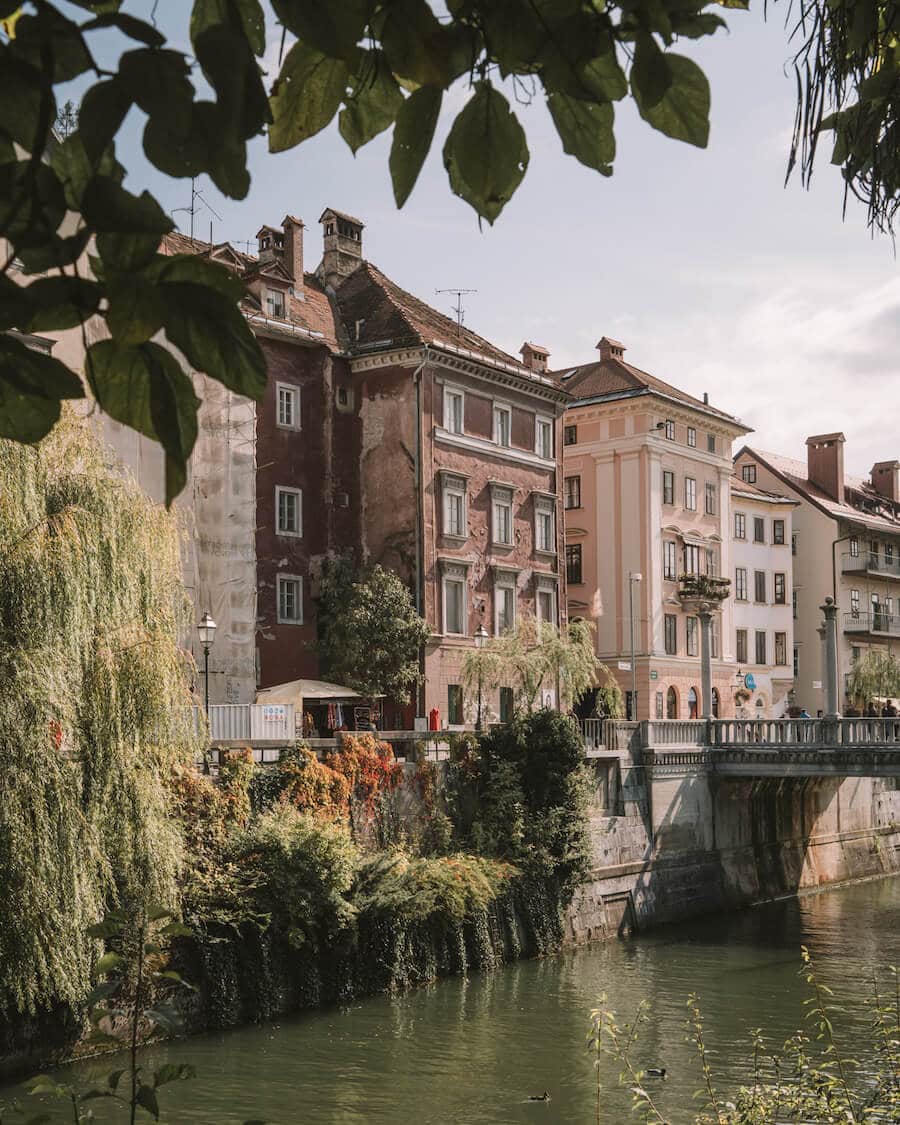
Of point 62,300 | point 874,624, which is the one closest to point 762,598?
point 874,624

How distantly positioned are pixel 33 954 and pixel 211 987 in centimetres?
447

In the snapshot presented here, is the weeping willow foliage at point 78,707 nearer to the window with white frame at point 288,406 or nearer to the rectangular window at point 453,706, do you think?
the window with white frame at point 288,406

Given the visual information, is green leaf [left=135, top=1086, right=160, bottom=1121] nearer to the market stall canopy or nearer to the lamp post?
the market stall canopy

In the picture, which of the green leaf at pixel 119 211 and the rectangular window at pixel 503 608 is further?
the rectangular window at pixel 503 608

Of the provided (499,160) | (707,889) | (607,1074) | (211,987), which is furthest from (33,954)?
(707,889)

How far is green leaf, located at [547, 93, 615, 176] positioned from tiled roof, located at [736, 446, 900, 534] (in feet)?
200

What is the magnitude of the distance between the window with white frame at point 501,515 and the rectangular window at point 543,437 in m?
2.29

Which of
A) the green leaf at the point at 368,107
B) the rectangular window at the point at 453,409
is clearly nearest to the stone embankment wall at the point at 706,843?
the rectangular window at the point at 453,409

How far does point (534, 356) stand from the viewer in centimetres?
4428

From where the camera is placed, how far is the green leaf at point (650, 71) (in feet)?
5.74

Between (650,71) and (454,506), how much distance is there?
36.9m

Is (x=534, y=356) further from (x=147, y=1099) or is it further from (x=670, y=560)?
(x=147, y=1099)

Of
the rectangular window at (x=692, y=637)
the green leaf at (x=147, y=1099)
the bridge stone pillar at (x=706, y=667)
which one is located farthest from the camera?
the rectangular window at (x=692, y=637)

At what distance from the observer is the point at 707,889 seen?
33438 millimetres
